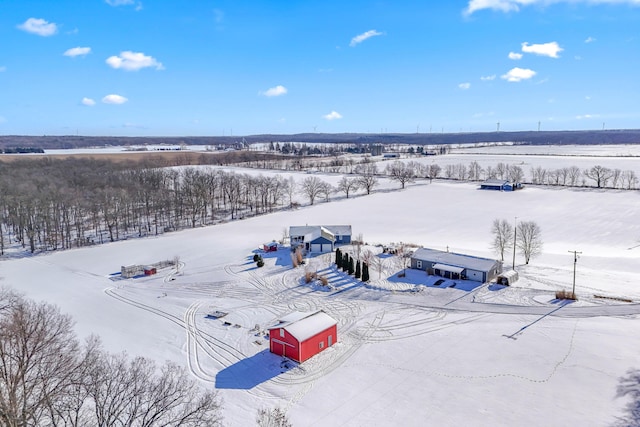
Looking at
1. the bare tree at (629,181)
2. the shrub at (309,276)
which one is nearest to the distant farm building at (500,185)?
the bare tree at (629,181)

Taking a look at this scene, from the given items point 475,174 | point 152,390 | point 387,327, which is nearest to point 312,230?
point 387,327

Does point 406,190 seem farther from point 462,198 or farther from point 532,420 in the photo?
point 532,420

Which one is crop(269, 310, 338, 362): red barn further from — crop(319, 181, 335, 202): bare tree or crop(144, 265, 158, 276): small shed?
crop(319, 181, 335, 202): bare tree

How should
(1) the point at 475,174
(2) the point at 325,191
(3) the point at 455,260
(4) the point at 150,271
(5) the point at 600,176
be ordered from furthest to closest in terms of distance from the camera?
(1) the point at 475,174
(5) the point at 600,176
(2) the point at 325,191
(4) the point at 150,271
(3) the point at 455,260

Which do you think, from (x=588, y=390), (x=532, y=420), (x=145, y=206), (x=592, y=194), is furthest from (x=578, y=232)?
(x=145, y=206)

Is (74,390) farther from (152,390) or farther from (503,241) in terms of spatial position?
(503,241)

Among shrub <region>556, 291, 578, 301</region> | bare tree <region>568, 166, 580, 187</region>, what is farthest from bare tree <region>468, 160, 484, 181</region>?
shrub <region>556, 291, 578, 301</region>

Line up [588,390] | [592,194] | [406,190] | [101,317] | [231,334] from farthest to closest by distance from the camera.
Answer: [406,190] < [592,194] < [101,317] < [231,334] < [588,390]
